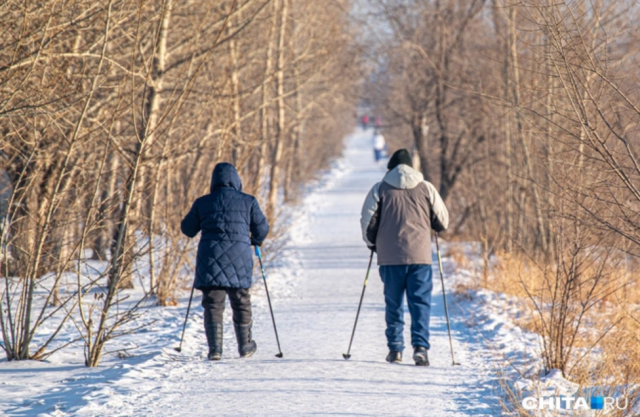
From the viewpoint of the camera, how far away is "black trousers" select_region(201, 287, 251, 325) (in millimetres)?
7746

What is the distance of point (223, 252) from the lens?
768 cm

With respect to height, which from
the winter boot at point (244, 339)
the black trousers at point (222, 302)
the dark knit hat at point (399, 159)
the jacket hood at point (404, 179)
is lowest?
the winter boot at point (244, 339)

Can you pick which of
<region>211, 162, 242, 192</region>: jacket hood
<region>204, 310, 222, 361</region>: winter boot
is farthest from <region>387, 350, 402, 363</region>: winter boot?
<region>211, 162, 242, 192</region>: jacket hood

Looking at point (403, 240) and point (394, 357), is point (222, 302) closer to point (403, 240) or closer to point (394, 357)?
point (394, 357)

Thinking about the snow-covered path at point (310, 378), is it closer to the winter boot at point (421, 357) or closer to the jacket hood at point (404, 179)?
the winter boot at point (421, 357)

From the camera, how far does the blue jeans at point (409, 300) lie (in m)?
7.64

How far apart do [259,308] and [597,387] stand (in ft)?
19.4

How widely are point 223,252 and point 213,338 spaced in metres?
0.82

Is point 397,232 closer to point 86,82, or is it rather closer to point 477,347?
point 477,347

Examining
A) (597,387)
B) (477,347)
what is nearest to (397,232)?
(477,347)

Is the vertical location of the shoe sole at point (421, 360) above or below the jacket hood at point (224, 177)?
below

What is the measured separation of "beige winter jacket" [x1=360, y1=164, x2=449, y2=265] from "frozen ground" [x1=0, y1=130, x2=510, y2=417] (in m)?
1.04

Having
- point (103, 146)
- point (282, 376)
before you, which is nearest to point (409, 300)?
point (282, 376)

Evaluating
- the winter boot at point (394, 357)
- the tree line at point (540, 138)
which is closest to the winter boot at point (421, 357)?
the winter boot at point (394, 357)
